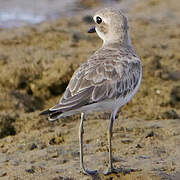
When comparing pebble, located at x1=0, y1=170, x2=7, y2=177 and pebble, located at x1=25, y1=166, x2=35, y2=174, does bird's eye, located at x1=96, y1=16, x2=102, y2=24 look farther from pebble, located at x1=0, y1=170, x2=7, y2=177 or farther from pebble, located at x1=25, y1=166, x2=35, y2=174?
pebble, located at x1=0, y1=170, x2=7, y2=177

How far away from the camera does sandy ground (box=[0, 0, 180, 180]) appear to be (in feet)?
18.3

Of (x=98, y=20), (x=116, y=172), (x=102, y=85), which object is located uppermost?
(x=98, y=20)

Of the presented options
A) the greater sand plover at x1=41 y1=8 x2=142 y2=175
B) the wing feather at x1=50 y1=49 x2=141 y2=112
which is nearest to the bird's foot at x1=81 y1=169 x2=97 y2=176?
the greater sand plover at x1=41 y1=8 x2=142 y2=175

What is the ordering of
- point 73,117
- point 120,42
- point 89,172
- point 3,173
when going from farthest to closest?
1. point 73,117
2. point 120,42
3. point 3,173
4. point 89,172

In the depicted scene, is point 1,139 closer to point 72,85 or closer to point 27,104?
point 27,104

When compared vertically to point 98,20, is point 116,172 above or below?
below

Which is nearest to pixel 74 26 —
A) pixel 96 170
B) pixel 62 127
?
pixel 62 127

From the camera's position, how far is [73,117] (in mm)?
7055

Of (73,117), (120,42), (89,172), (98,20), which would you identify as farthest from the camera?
(73,117)

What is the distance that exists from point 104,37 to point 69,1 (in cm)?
907

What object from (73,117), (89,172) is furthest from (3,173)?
(73,117)

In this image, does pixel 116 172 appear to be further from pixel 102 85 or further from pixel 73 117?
pixel 73 117

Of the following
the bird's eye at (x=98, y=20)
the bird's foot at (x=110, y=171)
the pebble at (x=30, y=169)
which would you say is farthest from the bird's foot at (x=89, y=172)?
the bird's eye at (x=98, y=20)

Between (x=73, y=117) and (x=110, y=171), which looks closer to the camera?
(x=110, y=171)
